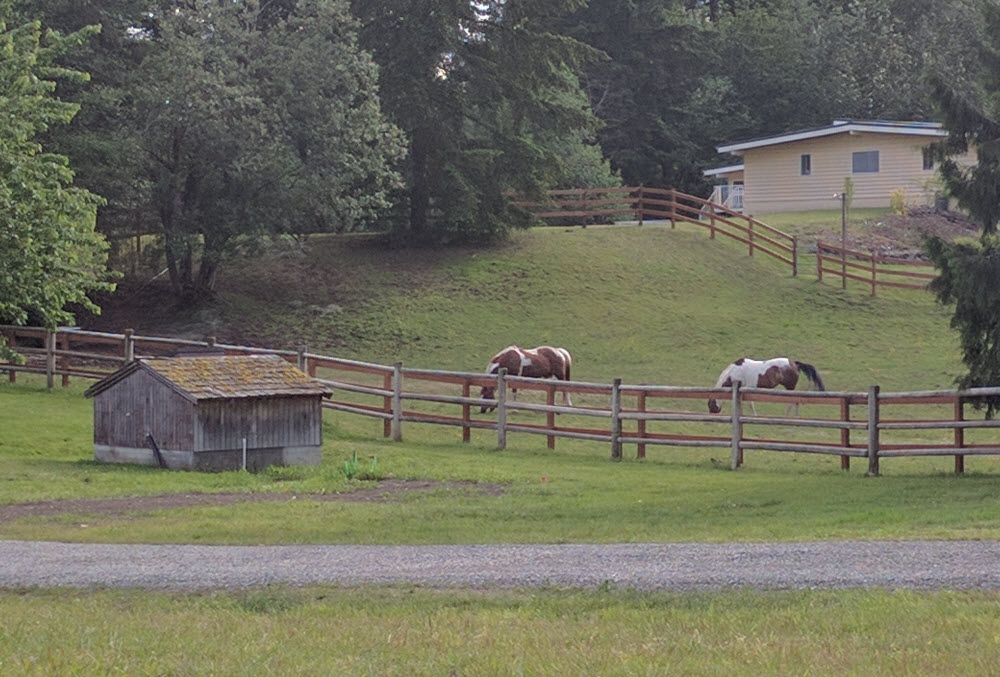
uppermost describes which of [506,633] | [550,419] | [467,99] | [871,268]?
[467,99]

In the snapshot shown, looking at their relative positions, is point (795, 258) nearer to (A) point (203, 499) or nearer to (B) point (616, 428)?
(B) point (616, 428)

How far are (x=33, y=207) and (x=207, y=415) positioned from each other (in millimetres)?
5859

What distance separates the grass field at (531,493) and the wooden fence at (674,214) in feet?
2.78

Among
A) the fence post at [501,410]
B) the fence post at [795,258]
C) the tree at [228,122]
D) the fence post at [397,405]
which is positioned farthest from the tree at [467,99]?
the fence post at [501,410]

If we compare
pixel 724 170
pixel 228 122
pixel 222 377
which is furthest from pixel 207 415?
pixel 724 170

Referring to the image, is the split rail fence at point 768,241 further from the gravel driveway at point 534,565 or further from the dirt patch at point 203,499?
the gravel driveway at point 534,565

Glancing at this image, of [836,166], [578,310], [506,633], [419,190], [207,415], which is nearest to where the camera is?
[506,633]

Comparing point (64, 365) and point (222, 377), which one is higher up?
point (222, 377)

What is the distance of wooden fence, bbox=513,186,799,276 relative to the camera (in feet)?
148

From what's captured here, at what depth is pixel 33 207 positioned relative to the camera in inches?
917

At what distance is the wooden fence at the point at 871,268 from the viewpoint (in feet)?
137

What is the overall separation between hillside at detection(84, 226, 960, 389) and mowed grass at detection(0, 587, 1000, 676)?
22.5 metres

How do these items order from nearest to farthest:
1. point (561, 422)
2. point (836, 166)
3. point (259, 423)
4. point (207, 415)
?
point (207, 415) → point (259, 423) → point (561, 422) → point (836, 166)

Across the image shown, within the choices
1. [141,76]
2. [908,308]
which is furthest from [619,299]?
[141,76]
